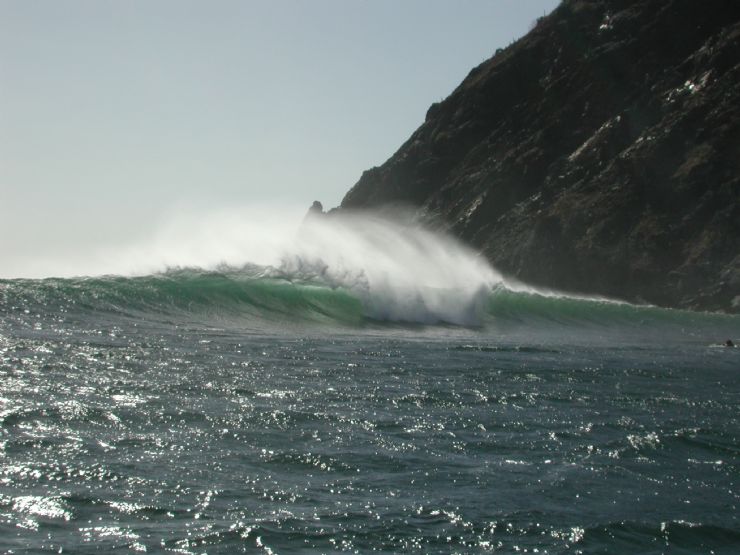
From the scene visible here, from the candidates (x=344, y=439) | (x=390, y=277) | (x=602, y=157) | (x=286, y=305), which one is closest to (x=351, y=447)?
(x=344, y=439)

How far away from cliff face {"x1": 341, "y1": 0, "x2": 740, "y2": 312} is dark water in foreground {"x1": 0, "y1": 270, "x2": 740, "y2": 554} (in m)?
40.5

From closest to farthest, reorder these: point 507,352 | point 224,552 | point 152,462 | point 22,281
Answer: point 224,552
point 152,462
point 507,352
point 22,281

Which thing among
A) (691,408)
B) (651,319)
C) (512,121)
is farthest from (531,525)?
(512,121)

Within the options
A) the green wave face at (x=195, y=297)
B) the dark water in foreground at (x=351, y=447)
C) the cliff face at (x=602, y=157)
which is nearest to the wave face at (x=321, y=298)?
the green wave face at (x=195, y=297)

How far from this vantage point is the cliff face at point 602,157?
6575 centimetres

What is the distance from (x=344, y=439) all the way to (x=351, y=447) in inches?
21.2

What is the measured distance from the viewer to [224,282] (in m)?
39.2

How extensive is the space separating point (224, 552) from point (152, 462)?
11.2 ft

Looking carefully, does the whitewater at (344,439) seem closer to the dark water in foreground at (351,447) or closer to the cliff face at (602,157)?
the dark water in foreground at (351,447)

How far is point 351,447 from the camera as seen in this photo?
13.2 metres

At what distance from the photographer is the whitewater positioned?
9703 millimetres

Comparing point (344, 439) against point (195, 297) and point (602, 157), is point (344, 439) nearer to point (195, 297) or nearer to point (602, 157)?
point (195, 297)

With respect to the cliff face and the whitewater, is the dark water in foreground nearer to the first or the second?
the whitewater

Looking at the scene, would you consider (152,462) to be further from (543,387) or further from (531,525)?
(543,387)
